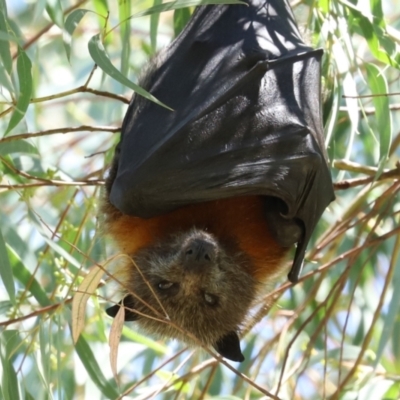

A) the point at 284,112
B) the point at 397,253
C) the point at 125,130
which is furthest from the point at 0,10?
the point at 397,253

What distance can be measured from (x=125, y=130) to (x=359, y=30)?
1178 millimetres

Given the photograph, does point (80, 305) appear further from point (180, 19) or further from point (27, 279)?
point (180, 19)

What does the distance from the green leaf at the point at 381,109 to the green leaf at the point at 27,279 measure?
164cm

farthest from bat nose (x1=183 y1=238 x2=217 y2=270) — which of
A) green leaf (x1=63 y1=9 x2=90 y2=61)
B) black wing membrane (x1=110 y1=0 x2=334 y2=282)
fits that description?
green leaf (x1=63 y1=9 x2=90 y2=61)

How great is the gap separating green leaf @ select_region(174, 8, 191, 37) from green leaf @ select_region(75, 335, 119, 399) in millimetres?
1654

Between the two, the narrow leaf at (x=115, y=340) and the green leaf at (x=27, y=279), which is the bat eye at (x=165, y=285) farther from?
the narrow leaf at (x=115, y=340)

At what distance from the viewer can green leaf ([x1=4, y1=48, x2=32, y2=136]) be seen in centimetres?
326

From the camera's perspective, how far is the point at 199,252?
12.9 ft

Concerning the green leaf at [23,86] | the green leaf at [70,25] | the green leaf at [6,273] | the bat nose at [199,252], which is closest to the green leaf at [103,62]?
the green leaf at [70,25]

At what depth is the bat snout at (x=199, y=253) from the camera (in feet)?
12.9

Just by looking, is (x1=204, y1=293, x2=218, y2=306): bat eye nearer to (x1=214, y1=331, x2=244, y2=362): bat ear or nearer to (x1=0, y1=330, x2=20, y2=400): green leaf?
(x1=214, y1=331, x2=244, y2=362): bat ear

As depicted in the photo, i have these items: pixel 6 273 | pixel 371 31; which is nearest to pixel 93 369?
pixel 6 273

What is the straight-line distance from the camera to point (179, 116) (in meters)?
3.81

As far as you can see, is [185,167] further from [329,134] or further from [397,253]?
[397,253]
